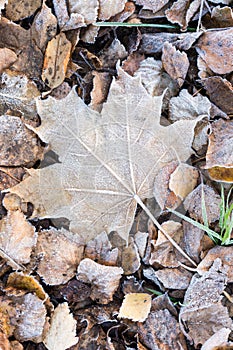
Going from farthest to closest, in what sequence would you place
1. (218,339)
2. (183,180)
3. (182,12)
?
(182,12) < (183,180) < (218,339)

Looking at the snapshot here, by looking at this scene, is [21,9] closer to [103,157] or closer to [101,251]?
[103,157]

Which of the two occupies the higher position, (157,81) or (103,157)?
(157,81)

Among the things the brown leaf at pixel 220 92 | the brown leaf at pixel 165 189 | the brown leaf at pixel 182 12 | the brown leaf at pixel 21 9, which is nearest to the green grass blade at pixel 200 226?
the brown leaf at pixel 165 189

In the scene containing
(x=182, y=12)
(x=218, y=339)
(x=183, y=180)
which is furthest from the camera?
(x=182, y=12)

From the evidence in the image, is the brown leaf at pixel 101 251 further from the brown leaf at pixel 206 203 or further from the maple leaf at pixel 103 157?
the brown leaf at pixel 206 203

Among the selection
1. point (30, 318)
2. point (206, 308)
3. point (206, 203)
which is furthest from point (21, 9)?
point (206, 308)

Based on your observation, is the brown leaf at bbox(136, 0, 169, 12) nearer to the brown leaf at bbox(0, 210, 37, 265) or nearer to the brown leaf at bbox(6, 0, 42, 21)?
the brown leaf at bbox(6, 0, 42, 21)

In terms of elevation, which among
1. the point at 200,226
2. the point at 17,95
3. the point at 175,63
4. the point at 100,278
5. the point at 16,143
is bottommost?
the point at 100,278
